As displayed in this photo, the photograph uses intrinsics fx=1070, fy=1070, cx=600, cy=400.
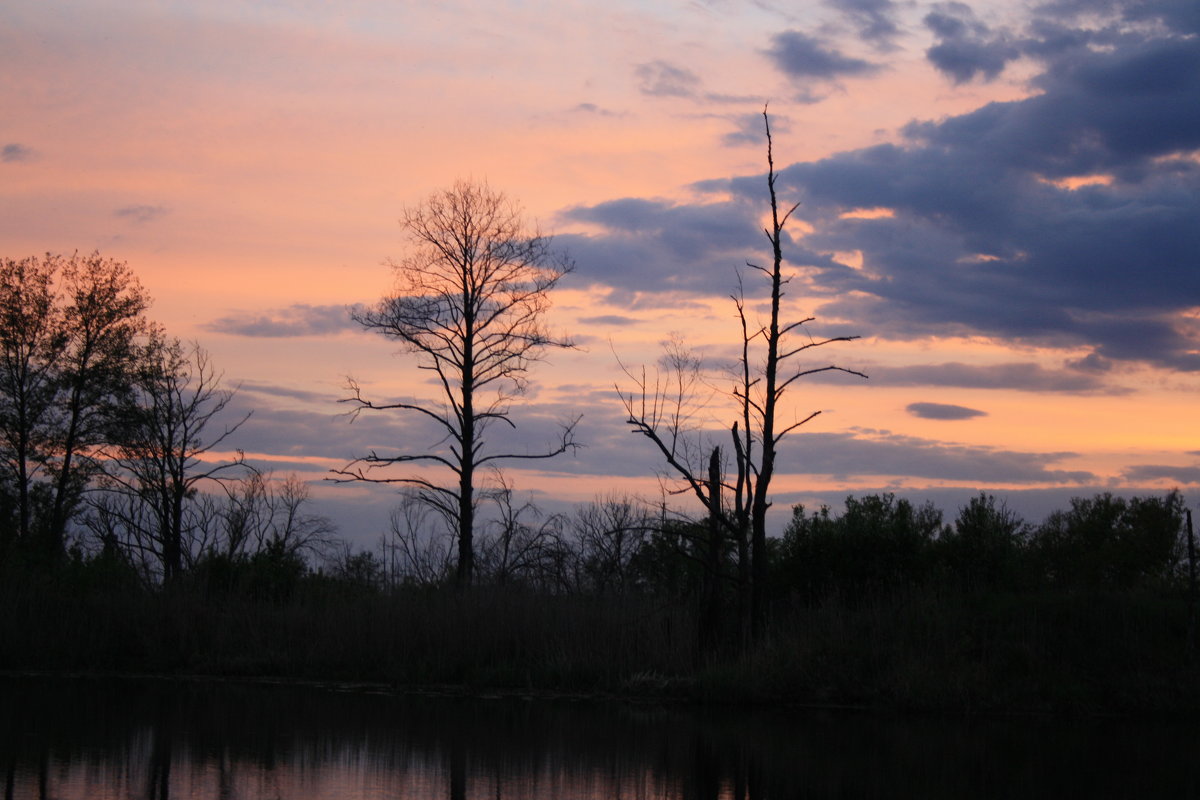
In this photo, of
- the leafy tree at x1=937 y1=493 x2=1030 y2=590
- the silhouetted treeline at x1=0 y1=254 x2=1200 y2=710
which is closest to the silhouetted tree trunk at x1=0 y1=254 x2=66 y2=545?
the silhouetted treeline at x1=0 y1=254 x2=1200 y2=710

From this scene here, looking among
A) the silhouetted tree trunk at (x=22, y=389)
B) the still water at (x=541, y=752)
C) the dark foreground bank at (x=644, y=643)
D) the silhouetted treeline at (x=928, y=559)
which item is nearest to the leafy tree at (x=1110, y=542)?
the silhouetted treeline at (x=928, y=559)

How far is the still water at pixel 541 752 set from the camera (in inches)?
466

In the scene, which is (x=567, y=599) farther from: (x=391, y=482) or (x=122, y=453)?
(x=122, y=453)

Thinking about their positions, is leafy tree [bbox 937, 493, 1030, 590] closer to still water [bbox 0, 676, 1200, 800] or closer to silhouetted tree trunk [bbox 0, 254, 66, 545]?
still water [bbox 0, 676, 1200, 800]

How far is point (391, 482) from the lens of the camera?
29.7m

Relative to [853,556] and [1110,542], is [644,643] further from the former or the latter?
[1110,542]

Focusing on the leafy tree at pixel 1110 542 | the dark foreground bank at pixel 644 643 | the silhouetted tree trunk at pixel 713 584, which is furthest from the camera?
the leafy tree at pixel 1110 542

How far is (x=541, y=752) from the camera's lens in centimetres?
1438

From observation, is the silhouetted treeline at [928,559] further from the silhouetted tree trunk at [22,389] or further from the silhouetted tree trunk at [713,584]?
the silhouetted tree trunk at [22,389]

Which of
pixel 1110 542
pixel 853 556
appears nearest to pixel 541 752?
pixel 853 556

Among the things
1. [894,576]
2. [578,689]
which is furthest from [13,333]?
[894,576]

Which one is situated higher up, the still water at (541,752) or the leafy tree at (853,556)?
the leafy tree at (853,556)

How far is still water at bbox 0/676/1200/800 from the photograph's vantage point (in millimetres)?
11836

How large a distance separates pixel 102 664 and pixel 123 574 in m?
3.12
